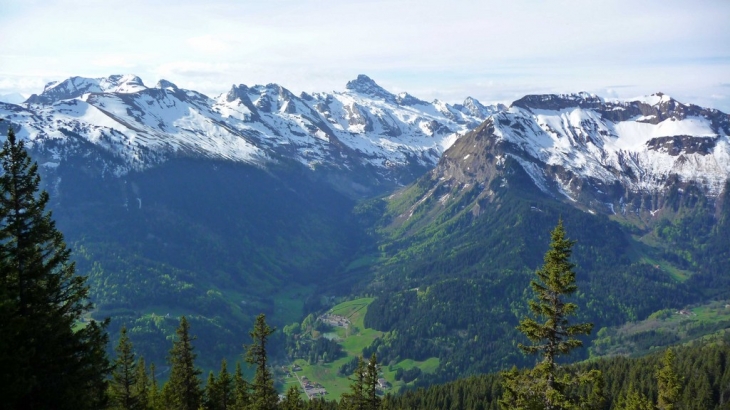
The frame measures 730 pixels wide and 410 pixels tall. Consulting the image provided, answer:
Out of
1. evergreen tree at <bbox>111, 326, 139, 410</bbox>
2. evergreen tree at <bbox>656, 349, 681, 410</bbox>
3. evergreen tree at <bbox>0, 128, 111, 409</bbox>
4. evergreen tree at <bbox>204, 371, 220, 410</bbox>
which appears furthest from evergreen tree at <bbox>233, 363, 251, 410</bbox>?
evergreen tree at <bbox>656, 349, 681, 410</bbox>

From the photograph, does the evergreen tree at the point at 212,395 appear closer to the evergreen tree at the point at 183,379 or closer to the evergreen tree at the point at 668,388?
the evergreen tree at the point at 183,379

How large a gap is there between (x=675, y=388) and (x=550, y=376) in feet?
90.6

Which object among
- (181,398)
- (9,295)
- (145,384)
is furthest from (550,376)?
(145,384)

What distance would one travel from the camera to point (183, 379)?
193 ft

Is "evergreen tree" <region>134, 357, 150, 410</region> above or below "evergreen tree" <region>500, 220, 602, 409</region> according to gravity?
below

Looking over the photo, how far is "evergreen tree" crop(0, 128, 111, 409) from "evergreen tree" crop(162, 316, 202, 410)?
78.4ft

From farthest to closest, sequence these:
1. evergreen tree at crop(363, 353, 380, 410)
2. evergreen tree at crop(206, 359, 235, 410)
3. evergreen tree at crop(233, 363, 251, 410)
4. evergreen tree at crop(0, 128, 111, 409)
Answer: evergreen tree at crop(206, 359, 235, 410)
evergreen tree at crop(233, 363, 251, 410)
evergreen tree at crop(363, 353, 380, 410)
evergreen tree at crop(0, 128, 111, 409)

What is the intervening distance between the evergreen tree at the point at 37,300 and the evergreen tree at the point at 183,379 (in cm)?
2389

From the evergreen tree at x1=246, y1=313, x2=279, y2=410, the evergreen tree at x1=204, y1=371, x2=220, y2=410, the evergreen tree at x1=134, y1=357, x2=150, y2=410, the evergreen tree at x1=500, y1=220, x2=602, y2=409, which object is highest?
the evergreen tree at x1=500, y1=220, x2=602, y2=409

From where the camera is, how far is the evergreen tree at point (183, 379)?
57.6 meters

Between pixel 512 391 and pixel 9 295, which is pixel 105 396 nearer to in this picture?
pixel 9 295

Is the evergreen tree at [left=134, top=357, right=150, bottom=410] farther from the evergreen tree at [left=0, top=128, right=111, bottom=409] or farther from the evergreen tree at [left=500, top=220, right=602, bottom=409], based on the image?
the evergreen tree at [left=500, top=220, right=602, bottom=409]

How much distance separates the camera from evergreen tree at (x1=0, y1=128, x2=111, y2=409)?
30.2 m

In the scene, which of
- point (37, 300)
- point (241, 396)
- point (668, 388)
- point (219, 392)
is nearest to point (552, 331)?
point (668, 388)
